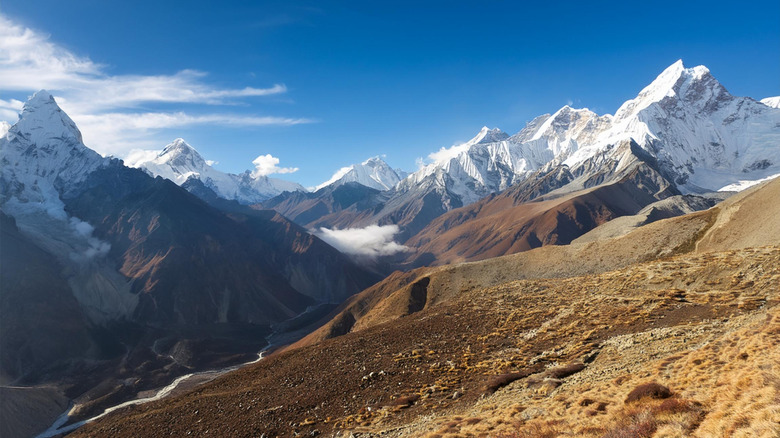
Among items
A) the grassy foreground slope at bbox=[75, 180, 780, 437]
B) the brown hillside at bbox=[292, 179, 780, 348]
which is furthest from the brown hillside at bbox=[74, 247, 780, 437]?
the brown hillside at bbox=[292, 179, 780, 348]

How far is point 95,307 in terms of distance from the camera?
19838cm

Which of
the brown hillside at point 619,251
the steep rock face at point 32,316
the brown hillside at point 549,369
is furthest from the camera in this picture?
the steep rock face at point 32,316

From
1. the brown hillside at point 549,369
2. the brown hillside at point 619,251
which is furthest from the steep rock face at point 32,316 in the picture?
the brown hillside at point 619,251

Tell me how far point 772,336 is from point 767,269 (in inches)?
983

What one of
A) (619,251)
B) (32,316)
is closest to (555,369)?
(619,251)

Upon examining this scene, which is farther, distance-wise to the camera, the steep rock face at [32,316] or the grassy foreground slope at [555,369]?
the steep rock face at [32,316]

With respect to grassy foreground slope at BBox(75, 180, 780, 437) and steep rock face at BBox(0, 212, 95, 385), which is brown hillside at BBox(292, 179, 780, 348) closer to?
grassy foreground slope at BBox(75, 180, 780, 437)

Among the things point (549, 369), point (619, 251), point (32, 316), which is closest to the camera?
point (549, 369)

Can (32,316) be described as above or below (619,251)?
above

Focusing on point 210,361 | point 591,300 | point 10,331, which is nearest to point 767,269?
point 591,300

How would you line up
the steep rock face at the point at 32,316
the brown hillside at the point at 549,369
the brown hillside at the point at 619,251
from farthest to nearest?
1. the steep rock face at the point at 32,316
2. the brown hillside at the point at 619,251
3. the brown hillside at the point at 549,369

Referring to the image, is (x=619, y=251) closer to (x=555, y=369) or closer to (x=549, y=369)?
(x=549, y=369)

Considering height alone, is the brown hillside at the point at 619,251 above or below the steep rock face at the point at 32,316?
below

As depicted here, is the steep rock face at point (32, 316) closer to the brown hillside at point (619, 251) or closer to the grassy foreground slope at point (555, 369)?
the brown hillside at point (619, 251)
